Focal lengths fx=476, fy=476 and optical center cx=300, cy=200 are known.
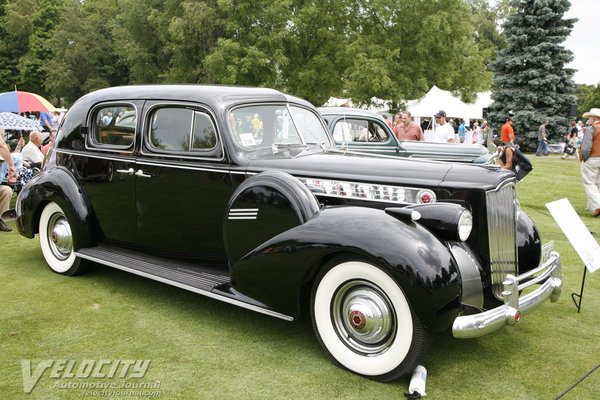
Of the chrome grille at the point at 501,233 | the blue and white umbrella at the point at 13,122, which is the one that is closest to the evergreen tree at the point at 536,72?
the blue and white umbrella at the point at 13,122

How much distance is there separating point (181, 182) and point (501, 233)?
2745 mm

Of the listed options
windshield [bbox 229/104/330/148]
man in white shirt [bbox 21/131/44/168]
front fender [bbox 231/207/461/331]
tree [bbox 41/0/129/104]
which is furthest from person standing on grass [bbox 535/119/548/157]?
tree [bbox 41/0/129/104]

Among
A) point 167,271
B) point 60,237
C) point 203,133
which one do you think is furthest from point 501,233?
point 60,237

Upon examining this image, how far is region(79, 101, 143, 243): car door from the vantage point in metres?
4.74

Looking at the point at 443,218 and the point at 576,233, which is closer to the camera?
the point at 443,218

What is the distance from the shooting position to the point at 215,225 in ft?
13.9

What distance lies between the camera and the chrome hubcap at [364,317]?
3119 mm

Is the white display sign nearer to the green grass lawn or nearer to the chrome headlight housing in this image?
the green grass lawn

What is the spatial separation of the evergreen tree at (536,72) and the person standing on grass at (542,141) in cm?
63

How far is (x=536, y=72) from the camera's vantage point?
2206 centimetres

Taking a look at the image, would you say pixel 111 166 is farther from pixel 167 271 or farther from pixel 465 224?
pixel 465 224

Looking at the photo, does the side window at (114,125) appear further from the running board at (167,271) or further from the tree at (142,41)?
the tree at (142,41)

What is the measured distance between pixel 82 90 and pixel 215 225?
4352 centimetres

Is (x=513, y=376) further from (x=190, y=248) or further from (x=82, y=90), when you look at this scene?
(x=82, y=90)
